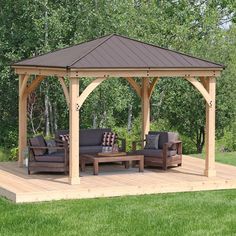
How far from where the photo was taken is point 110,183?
12727 mm

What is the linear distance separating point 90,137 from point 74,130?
307 cm

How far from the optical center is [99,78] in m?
12.7

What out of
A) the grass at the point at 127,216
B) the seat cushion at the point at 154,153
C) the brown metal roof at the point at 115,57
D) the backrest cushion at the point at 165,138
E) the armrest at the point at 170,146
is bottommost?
the grass at the point at 127,216

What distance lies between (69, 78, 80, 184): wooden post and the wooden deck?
222mm

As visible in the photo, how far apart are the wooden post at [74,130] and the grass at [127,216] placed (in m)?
0.95

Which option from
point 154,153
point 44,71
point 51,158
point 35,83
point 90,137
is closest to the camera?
point 44,71

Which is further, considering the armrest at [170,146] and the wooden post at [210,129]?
the armrest at [170,146]

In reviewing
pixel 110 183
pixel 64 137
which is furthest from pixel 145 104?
pixel 110 183

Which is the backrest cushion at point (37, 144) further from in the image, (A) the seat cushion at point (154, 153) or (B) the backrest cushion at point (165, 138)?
(B) the backrest cushion at point (165, 138)

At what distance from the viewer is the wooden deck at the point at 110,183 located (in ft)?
38.9

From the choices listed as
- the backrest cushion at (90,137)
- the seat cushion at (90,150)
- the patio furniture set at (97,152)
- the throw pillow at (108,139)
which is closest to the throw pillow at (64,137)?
the patio furniture set at (97,152)

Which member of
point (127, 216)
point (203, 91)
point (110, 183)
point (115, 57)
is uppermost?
point (115, 57)

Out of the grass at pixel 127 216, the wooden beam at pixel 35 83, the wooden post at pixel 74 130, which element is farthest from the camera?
the wooden beam at pixel 35 83

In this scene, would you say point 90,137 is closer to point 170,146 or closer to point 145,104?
point 145,104
